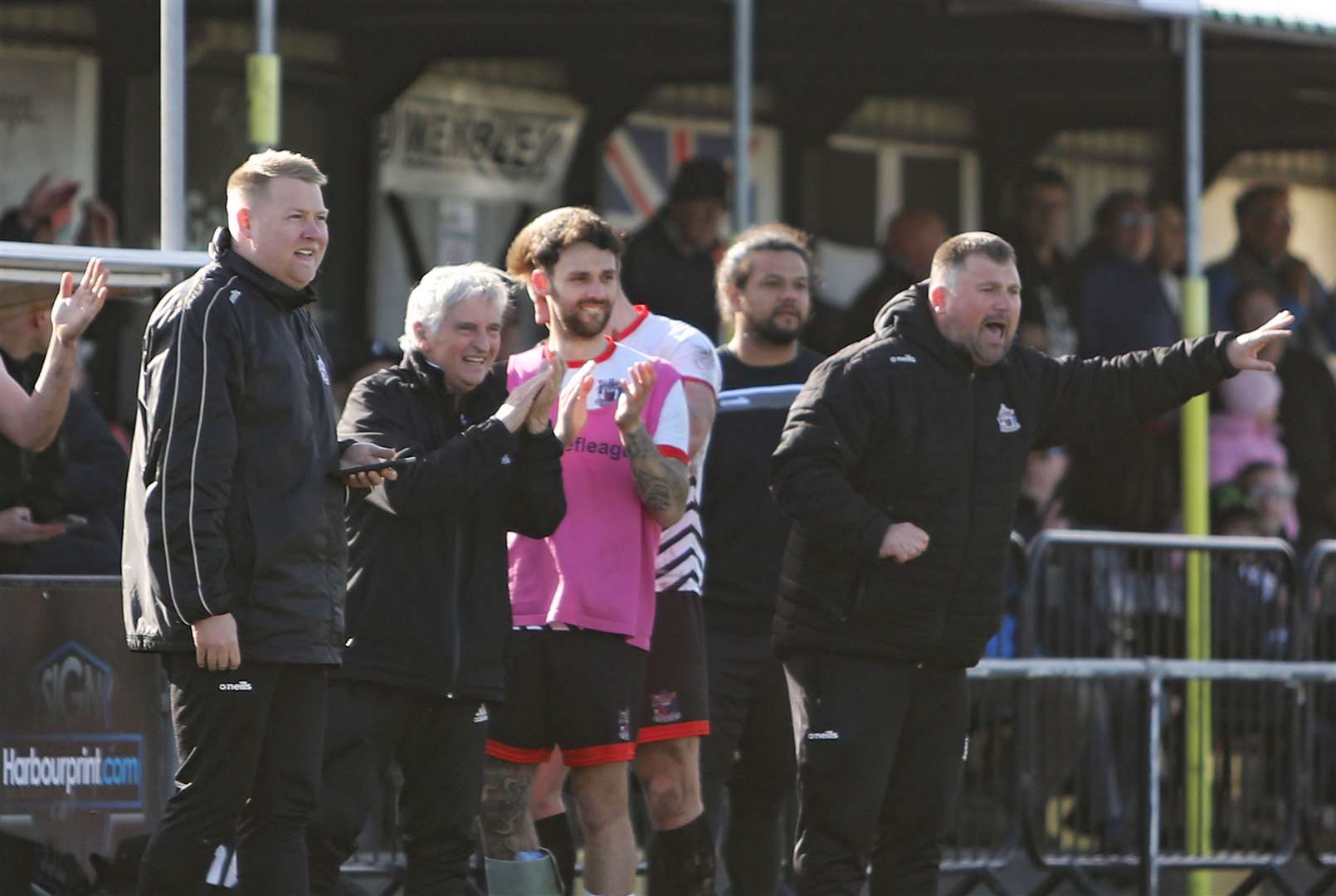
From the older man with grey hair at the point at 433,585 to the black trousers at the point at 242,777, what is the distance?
19.7 inches

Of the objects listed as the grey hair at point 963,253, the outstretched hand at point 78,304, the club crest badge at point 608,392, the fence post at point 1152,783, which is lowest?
the fence post at point 1152,783

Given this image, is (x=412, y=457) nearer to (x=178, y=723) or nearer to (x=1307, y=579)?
(x=178, y=723)

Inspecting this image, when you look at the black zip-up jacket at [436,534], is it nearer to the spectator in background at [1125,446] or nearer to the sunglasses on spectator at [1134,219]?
the spectator in background at [1125,446]

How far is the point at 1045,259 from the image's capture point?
1353 centimetres

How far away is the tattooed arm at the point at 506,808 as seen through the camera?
696 cm

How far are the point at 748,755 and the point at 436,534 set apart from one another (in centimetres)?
182

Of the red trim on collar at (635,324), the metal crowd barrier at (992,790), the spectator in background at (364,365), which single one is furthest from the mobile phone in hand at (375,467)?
the metal crowd barrier at (992,790)

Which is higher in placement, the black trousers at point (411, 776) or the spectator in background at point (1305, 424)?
the spectator in background at point (1305, 424)

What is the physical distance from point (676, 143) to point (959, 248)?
662cm

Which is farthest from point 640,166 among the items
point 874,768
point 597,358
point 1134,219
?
point 874,768

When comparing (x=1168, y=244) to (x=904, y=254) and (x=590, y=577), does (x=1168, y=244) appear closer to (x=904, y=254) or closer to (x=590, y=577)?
(x=904, y=254)

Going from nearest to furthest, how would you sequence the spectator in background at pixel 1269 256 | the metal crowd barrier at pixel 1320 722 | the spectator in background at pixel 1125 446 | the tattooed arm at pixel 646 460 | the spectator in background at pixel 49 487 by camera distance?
the tattooed arm at pixel 646 460 < the spectator in background at pixel 49 487 < the metal crowd barrier at pixel 1320 722 < the spectator in background at pixel 1125 446 < the spectator in background at pixel 1269 256

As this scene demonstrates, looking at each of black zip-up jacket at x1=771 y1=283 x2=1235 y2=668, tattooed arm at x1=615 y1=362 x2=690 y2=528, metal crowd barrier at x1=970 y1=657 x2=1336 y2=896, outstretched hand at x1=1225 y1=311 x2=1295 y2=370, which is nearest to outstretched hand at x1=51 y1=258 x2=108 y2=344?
tattooed arm at x1=615 y1=362 x2=690 y2=528

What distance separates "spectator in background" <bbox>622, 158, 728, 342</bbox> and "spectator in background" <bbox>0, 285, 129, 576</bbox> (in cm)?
369
